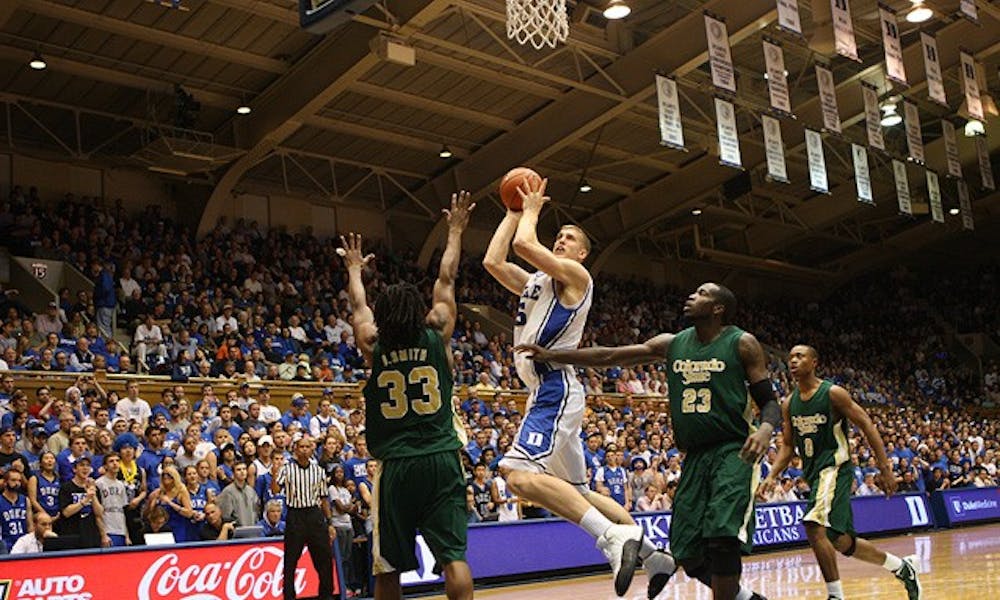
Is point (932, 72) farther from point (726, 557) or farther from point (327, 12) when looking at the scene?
point (726, 557)

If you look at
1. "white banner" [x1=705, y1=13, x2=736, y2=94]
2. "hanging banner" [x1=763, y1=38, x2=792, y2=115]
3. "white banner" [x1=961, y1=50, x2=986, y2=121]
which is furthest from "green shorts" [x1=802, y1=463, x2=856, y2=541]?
→ "white banner" [x1=961, y1=50, x2=986, y2=121]

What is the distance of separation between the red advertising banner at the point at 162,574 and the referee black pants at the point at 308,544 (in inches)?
→ 31.9

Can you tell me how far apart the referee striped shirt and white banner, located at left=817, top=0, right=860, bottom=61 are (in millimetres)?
12046

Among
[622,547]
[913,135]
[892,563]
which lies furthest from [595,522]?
[913,135]

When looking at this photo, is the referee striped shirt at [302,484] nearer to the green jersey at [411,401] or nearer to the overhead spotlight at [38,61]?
the green jersey at [411,401]

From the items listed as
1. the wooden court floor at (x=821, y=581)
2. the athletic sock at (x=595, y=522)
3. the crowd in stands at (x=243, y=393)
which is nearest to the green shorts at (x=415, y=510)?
the athletic sock at (x=595, y=522)

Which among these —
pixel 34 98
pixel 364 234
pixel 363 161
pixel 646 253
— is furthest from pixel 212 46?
pixel 646 253

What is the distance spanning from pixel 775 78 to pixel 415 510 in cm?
1658

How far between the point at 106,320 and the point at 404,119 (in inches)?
338

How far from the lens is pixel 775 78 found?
2039cm

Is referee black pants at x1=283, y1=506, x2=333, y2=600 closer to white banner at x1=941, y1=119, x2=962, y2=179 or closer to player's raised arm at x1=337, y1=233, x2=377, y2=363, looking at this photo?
player's raised arm at x1=337, y1=233, x2=377, y2=363

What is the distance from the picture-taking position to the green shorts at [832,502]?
28.4ft

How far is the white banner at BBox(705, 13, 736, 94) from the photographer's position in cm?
1950

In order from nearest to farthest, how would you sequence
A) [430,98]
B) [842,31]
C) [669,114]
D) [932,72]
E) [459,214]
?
1. [459,214]
2. [842,31]
3. [669,114]
4. [932,72]
5. [430,98]
